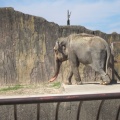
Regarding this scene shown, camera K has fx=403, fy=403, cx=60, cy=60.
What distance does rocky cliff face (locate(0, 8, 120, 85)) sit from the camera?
36.1 feet

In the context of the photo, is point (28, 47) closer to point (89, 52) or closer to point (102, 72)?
A: point (89, 52)

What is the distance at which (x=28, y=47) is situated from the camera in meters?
11.0

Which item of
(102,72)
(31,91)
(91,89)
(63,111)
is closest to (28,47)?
(31,91)

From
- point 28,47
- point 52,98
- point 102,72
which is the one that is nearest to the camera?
point 52,98

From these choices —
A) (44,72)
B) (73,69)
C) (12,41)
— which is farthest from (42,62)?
(73,69)

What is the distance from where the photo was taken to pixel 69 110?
5551mm

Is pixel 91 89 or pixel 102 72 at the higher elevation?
pixel 102 72

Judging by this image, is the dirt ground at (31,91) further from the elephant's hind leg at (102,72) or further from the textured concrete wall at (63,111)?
the textured concrete wall at (63,111)

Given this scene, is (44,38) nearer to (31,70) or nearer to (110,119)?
(31,70)

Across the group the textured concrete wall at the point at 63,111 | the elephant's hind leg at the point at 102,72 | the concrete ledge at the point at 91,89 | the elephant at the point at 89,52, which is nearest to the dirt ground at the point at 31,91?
the concrete ledge at the point at 91,89

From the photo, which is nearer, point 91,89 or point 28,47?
point 91,89

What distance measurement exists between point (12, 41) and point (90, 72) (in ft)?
7.57

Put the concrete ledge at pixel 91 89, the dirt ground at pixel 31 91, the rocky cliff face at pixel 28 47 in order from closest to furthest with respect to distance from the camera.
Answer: the concrete ledge at pixel 91 89
the dirt ground at pixel 31 91
the rocky cliff face at pixel 28 47

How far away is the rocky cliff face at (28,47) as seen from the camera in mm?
11016
